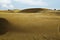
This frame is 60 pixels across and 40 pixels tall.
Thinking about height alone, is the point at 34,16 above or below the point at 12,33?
above

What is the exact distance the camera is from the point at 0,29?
12.3ft

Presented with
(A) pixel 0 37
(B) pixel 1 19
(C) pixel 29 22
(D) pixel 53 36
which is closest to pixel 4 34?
(A) pixel 0 37

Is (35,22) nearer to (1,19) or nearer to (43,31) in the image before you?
(43,31)

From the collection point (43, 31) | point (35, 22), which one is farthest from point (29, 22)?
point (43, 31)

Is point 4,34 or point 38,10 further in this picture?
point 38,10

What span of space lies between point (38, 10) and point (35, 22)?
142 cm

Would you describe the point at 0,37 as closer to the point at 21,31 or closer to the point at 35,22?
the point at 21,31

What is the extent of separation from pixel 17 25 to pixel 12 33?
8.3 inches

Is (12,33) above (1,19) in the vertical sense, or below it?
below

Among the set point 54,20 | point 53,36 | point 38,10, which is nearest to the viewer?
point 53,36

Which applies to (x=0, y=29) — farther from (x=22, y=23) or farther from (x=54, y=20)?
(x=54, y=20)

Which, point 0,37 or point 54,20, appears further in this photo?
point 54,20

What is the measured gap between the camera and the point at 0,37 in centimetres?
365

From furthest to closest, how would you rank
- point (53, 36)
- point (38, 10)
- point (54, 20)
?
point (38, 10)
point (54, 20)
point (53, 36)
